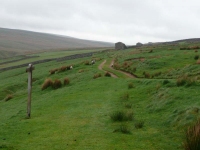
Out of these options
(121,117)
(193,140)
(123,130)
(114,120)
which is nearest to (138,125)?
(123,130)

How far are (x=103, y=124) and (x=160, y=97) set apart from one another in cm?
442

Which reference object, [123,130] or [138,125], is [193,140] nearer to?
[123,130]

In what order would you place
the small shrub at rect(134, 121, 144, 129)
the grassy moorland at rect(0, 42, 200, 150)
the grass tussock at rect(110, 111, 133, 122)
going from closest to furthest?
the grassy moorland at rect(0, 42, 200, 150), the small shrub at rect(134, 121, 144, 129), the grass tussock at rect(110, 111, 133, 122)

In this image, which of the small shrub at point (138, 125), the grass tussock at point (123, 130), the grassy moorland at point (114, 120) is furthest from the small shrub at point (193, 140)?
the small shrub at point (138, 125)

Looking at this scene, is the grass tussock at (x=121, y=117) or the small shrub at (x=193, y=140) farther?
the grass tussock at (x=121, y=117)

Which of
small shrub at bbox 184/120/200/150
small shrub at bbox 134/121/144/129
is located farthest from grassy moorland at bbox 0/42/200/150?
small shrub at bbox 184/120/200/150

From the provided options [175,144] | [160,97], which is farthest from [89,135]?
[160,97]

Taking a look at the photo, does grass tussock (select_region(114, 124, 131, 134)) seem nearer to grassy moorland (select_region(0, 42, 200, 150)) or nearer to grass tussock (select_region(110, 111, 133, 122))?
grassy moorland (select_region(0, 42, 200, 150))

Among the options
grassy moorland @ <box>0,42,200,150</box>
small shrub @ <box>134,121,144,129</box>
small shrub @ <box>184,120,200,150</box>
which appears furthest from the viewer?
small shrub @ <box>134,121,144,129</box>

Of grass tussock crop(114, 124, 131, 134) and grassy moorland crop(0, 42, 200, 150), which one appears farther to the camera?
grass tussock crop(114, 124, 131, 134)

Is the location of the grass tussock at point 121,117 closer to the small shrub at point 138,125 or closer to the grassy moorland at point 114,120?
the grassy moorland at point 114,120

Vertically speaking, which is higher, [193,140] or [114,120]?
[193,140]

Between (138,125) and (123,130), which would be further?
(138,125)

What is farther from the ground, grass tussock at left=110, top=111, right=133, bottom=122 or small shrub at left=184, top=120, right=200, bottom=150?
small shrub at left=184, top=120, right=200, bottom=150
